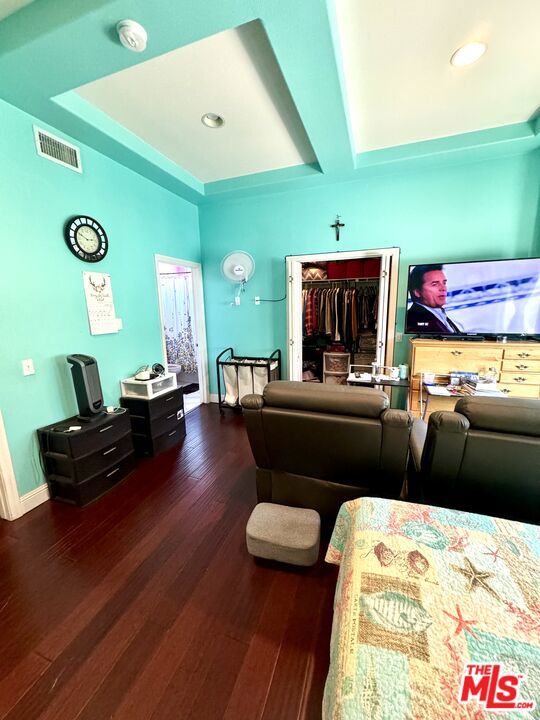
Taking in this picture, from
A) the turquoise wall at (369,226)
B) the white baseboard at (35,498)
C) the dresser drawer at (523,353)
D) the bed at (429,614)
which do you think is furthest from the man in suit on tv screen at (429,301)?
the white baseboard at (35,498)

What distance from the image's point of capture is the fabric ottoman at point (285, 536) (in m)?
1.54

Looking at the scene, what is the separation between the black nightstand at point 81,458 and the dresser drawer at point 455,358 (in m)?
2.95

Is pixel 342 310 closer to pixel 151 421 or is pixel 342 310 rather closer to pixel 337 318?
pixel 337 318

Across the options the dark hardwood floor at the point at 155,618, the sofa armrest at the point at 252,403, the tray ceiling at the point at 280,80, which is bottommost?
the dark hardwood floor at the point at 155,618

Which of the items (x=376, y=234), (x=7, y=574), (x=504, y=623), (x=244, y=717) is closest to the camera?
(x=504, y=623)

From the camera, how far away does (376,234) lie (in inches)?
130

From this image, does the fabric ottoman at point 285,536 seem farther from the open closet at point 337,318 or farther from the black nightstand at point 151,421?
the open closet at point 337,318

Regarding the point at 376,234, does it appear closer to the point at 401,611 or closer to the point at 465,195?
the point at 465,195

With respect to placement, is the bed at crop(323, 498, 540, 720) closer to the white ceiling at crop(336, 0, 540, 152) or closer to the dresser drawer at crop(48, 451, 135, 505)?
the dresser drawer at crop(48, 451, 135, 505)

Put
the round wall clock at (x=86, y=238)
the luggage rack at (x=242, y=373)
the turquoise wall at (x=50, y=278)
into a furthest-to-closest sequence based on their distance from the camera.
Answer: the luggage rack at (x=242, y=373) → the round wall clock at (x=86, y=238) → the turquoise wall at (x=50, y=278)

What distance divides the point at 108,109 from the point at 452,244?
335cm

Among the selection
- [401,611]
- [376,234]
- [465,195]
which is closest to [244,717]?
[401,611]

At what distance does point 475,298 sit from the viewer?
9.39 ft

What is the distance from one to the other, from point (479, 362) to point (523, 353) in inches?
13.8
